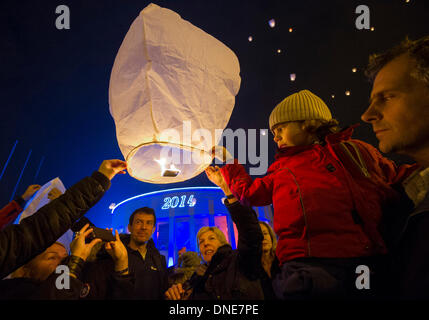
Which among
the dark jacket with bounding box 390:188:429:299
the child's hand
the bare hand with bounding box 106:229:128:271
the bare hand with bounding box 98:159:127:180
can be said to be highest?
Result: the bare hand with bounding box 98:159:127:180

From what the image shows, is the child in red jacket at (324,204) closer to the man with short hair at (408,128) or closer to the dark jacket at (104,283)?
the man with short hair at (408,128)

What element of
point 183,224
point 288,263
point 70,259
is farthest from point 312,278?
point 183,224

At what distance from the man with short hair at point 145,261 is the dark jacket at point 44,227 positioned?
4.73 ft

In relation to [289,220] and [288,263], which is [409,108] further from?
[288,263]

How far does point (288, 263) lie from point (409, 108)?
110 cm

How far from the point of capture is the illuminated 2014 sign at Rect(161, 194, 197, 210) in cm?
2369

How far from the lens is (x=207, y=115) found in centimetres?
167

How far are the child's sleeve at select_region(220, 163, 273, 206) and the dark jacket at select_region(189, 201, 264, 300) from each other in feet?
1.58

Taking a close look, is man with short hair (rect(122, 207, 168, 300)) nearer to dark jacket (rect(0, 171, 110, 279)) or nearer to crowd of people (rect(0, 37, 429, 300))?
crowd of people (rect(0, 37, 429, 300))

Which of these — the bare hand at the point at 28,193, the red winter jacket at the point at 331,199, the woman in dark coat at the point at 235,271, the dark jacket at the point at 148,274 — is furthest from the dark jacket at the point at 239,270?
the bare hand at the point at 28,193

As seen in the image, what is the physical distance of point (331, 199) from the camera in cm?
150

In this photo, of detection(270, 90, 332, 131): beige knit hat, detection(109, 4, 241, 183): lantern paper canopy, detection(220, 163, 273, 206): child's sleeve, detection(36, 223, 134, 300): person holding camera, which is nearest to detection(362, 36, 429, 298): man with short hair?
detection(270, 90, 332, 131): beige knit hat
